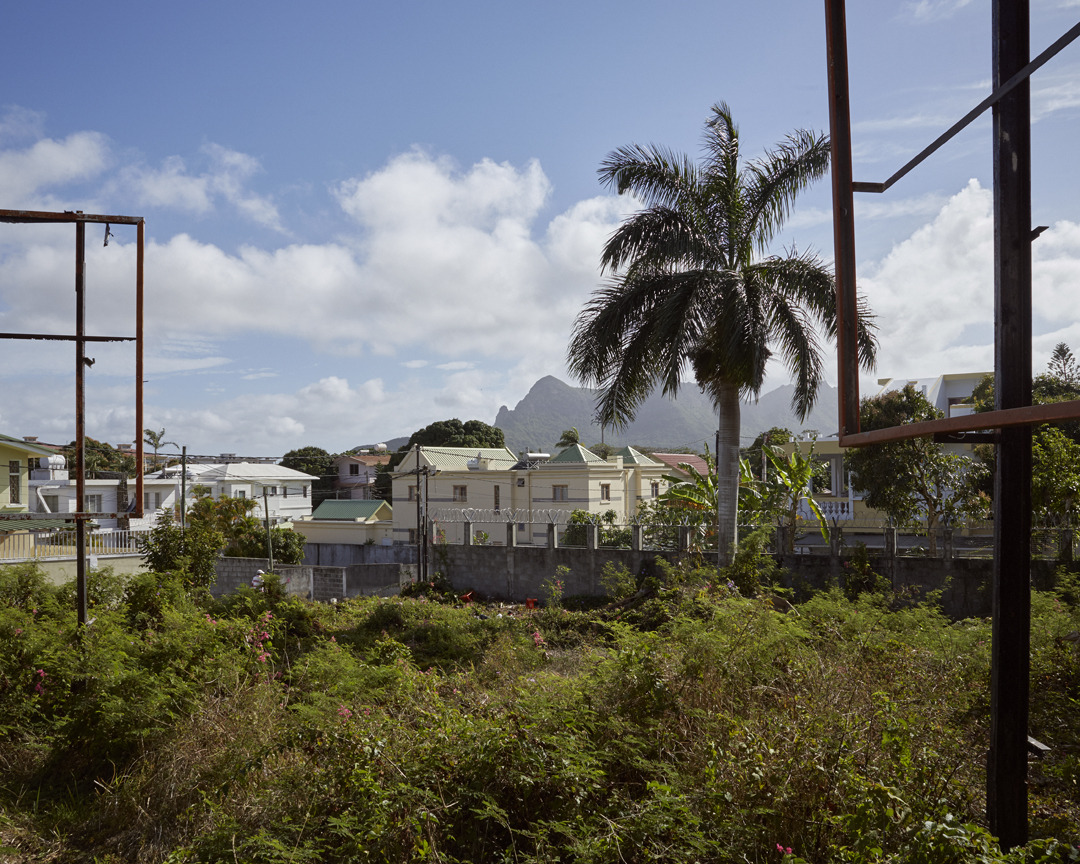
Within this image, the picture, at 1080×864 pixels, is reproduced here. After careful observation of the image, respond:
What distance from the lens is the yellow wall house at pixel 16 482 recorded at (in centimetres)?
2116

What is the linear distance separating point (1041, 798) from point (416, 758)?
3344 mm

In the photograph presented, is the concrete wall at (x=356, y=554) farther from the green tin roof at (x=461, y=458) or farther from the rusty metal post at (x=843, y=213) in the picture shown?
the rusty metal post at (x=843, y=213)

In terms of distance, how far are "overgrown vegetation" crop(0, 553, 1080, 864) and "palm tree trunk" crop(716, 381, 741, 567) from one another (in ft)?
22.2

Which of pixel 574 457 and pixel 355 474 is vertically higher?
pixel 574 457

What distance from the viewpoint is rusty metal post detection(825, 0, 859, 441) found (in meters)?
3.27

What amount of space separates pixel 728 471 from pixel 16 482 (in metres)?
22.7

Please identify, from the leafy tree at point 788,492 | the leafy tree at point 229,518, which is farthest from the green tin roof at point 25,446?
the leafy tree at point 788,492

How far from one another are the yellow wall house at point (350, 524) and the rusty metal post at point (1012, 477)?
36.6 meters

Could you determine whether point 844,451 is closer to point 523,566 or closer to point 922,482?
point 922,482

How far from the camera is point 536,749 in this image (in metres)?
4.20

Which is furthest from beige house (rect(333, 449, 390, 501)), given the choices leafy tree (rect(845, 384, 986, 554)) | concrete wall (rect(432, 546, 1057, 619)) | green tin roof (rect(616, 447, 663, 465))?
leafy tree (rect(845, 384, 986, 554))

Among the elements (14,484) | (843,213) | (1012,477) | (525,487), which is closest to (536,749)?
(1012,477)

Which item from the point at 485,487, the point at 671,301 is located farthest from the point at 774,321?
the point at 485,487

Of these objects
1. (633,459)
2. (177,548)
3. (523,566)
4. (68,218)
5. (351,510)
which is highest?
(68,218)
